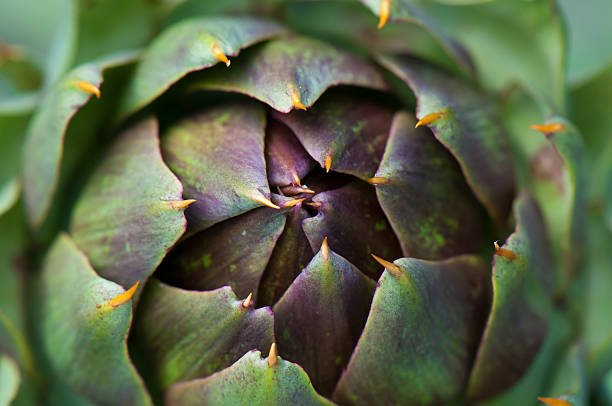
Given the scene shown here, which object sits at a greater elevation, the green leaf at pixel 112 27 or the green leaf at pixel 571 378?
the green leaf at pixel 112 27

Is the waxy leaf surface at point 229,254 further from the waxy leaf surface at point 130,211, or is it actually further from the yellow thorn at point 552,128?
the yellow thorn at point 552,128

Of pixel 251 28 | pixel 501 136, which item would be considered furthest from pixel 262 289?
pixel 501 136

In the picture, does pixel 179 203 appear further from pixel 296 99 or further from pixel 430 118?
pixel 430 118

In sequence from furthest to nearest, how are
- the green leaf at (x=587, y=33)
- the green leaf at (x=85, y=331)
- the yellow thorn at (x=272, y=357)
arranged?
1. the green leaf at (x=587, y=33)
2. the green leaf at (x=85, y=331)
3. the yellow thorn at (x=272, y=357)

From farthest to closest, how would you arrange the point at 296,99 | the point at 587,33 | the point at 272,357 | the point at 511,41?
the point at 587,33 < the point at 511,41 < the point at 296,99 < the point at 272,357

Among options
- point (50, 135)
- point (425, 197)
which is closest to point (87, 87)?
point (50, 135)

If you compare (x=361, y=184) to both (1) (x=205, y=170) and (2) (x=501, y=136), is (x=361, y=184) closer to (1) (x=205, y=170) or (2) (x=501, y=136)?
(1) (x=205, y=170)

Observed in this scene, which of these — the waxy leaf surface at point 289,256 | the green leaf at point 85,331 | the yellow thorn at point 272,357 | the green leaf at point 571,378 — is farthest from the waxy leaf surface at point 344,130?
the green leaf at point 571,378

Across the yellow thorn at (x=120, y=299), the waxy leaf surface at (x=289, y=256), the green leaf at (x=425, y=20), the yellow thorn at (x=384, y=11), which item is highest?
the yellow thorn at (x=384, y=11)
